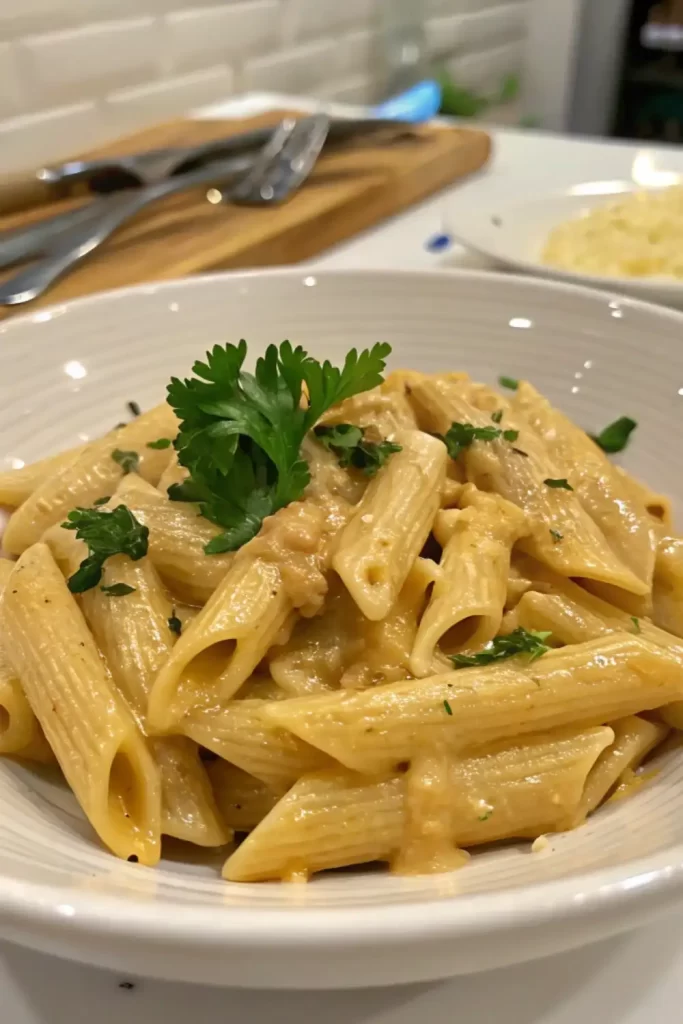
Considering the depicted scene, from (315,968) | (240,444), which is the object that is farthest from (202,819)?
(240,444)

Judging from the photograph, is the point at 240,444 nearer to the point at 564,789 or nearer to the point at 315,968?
the point at 564,789

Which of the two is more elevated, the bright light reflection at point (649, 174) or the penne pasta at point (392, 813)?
the bright light reflection at point (649, 174)

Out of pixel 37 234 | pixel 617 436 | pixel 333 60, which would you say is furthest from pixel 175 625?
pixel 333 60

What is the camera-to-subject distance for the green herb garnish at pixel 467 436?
1.41 meters

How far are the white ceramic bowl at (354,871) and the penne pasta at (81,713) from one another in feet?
0.14

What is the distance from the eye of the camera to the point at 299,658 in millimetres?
1167

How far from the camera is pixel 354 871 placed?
1062 mm

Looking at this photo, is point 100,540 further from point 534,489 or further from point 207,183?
point 207,183

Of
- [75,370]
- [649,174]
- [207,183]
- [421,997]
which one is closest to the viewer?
[421,997]

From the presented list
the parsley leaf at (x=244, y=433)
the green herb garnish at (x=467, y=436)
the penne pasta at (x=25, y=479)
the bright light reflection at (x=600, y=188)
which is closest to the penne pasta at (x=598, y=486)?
the green herb garnish at (x=467, y=436)

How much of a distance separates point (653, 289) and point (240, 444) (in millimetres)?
1152

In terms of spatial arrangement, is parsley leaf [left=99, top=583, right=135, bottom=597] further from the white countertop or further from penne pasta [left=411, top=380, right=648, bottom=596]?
penne pasta [left=411, top=380, right=648, bottom=596]

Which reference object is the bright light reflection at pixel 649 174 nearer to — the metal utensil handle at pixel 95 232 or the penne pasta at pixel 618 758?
the metal utensil handle at pixel 95 232

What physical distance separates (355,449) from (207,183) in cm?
166
